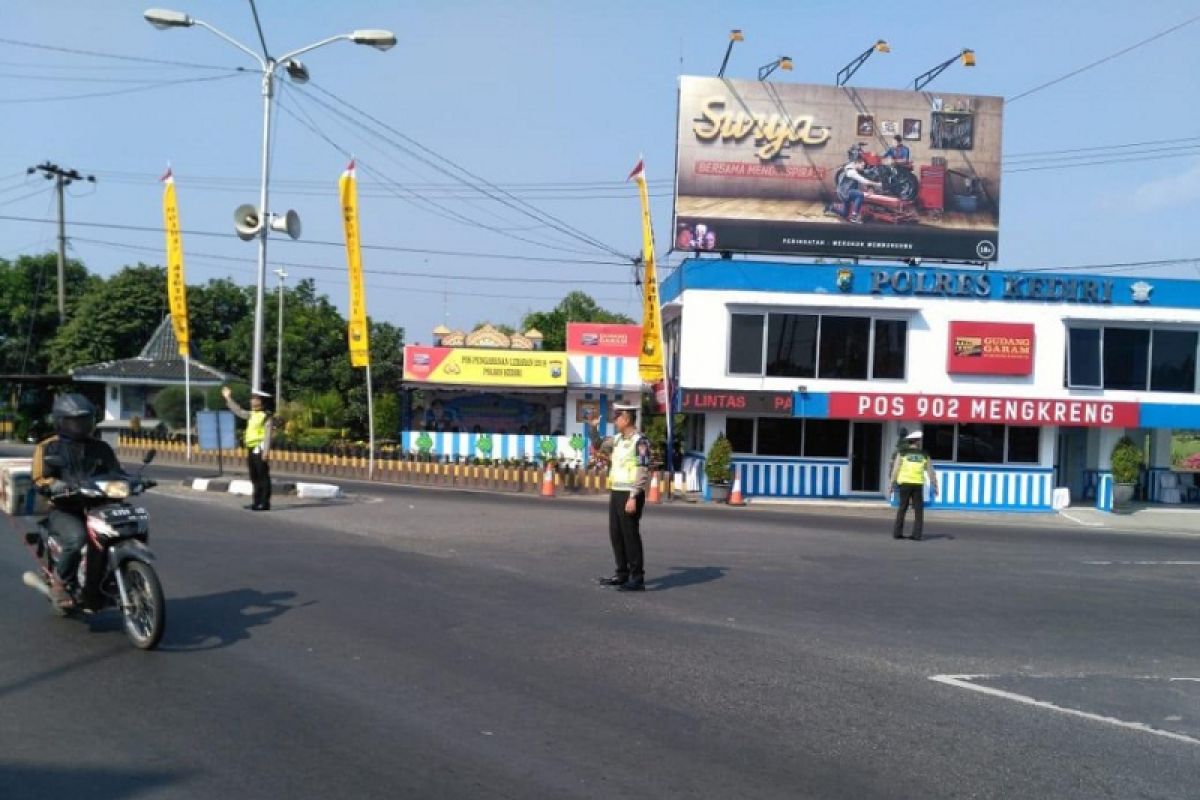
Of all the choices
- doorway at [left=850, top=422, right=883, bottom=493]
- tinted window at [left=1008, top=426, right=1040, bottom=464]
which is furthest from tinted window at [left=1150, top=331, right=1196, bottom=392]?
doorway at [left=850, top=422, right=883, bottom=493]

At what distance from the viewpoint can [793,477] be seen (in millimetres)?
25922

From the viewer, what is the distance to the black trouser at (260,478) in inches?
671

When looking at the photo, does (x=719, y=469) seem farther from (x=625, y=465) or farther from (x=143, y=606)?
(x=143, y=606)

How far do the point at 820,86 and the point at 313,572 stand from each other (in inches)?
877

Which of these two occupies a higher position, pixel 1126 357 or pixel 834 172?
pixel 834 172

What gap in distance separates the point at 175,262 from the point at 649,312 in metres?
12.0

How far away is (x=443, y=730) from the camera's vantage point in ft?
20.3

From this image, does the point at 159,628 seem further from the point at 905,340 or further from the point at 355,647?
the point at 905,340

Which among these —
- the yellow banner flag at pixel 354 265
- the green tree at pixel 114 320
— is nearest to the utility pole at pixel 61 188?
the green tree at pixel 114 320

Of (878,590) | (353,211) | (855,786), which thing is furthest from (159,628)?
(353,211)

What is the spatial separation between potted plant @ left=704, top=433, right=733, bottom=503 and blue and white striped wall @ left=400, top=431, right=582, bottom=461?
379 inches

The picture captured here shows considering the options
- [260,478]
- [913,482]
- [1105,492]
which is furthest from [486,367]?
[913,482]

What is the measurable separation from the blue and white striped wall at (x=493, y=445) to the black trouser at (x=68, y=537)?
25.7 meters

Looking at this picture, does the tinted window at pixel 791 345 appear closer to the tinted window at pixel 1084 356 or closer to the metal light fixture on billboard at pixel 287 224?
the tinted window at pixel 1084 356
